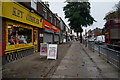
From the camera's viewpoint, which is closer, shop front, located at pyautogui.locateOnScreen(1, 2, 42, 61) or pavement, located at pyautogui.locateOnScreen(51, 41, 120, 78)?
pavement, located at pyautogui.locateOnScreen(51, 41, 120, 78)

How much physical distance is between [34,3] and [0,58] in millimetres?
7970

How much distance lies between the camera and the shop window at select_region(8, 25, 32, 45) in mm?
8781

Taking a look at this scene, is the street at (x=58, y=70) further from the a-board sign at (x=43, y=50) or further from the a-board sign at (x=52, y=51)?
the a-board sign at (x=43, y=50)

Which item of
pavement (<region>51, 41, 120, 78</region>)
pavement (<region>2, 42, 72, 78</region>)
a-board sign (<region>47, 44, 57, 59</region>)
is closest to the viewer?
pavement (<region>2, 42, 72, 78</region>)

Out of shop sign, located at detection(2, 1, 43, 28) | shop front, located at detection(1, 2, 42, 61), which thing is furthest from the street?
shop sign, located at detection(2, 1, 43, 28)

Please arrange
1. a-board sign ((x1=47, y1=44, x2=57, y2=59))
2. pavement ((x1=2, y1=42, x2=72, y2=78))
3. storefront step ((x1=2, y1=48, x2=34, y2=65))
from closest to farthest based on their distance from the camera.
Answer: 1. pavement ((x1=2, y1=42, x2=72, y2=78))
2. storefront step ((x1=2, y1=48, x2=34, y2=65))
3. a-board sign ((x1=47, y1=44, x2=57, y2=59))

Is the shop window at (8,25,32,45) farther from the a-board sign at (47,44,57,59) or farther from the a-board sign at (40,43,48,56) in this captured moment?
the a-board sign at (47,44,57,59)

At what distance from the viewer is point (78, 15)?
34.3 meters

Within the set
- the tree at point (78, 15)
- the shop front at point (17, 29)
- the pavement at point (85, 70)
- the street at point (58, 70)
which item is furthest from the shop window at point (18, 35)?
the tree at point (78, 15)

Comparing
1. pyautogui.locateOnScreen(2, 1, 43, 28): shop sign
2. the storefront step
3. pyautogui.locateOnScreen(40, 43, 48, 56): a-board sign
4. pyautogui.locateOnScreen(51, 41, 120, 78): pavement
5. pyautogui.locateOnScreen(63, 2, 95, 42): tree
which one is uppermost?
pyautogui.locateOnScreen(63, 2, 95, 42): tree

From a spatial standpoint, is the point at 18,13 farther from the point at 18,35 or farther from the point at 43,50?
the point at 43,50

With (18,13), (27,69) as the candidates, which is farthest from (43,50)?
(27,69)

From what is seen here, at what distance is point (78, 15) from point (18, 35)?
86.5ft

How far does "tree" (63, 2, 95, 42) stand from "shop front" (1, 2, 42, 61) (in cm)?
2339
